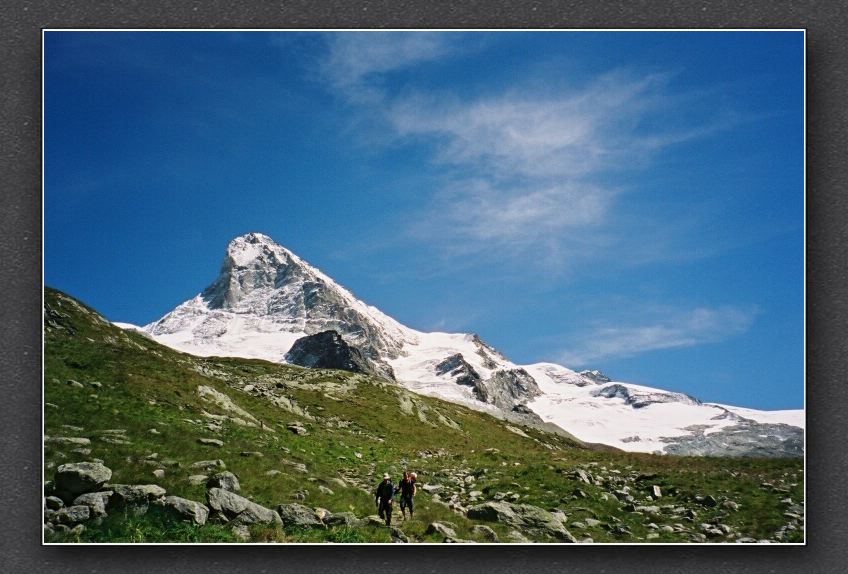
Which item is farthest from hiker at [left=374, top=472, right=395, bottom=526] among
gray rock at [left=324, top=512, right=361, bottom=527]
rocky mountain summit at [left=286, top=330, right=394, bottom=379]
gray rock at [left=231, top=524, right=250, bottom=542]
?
rocky mountain summit at [left=286, top=330, right=394, bottom=379]

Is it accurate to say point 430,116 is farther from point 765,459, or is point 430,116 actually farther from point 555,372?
point 765,459

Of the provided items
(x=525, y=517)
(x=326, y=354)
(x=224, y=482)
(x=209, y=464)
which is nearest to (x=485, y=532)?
(x=525, y=517)

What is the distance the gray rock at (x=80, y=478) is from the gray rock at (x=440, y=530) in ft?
21.5

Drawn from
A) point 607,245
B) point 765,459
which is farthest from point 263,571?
point 765,459

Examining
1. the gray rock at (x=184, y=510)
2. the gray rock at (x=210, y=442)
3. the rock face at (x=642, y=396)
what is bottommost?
the gray rock at (x=184, y=510)

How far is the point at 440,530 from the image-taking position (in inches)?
546

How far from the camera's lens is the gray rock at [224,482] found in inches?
551

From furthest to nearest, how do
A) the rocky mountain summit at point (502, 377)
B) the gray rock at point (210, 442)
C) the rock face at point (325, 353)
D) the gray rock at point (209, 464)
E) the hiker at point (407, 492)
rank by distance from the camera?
1. the rock face at point (325, 353)
2. the gray rock at point (210, 442)
3. the rocky mountain summit at point (502, 377)
4. the gray rock at point (209, 464)
5. the hiker at point (407, 492)

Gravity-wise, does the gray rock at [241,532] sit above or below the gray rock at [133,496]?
below

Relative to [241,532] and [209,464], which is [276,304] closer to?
[209,464]

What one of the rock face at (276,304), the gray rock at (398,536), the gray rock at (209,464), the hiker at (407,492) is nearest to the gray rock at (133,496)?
the gray rock at (209,464)

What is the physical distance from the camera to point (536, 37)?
15102 millimetres

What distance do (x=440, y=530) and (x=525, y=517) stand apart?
2.16m

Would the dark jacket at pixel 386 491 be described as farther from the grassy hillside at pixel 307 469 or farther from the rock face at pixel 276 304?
the rock face at pixel 276 304
